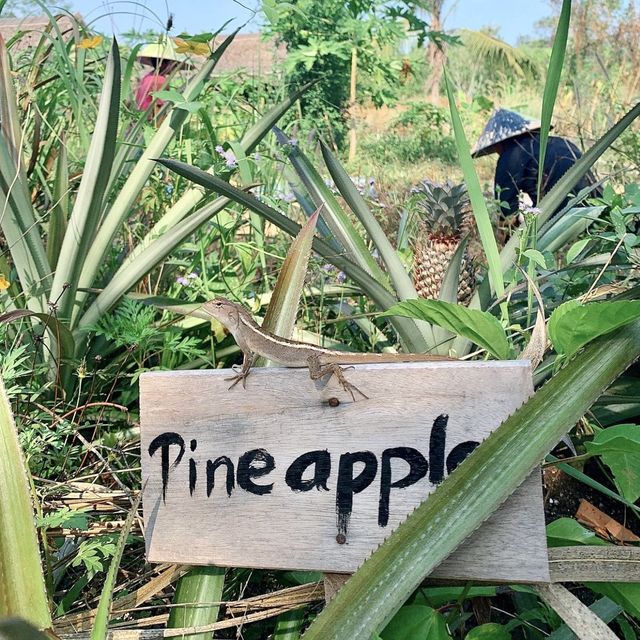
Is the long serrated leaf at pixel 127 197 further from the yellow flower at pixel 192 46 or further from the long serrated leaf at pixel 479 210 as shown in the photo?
the long serrated leaf at pixel 479 210

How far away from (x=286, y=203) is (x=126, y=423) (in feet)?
2.58

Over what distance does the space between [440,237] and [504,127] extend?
217 cm

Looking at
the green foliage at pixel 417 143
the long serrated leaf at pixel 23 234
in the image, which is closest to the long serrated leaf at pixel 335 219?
the long serrated leaf at pixel 23 234

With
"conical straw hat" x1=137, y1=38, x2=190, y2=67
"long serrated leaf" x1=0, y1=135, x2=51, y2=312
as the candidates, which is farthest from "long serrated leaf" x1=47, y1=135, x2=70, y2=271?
"conical straw hat" x1=137, y1=38, x2=190, y2=67

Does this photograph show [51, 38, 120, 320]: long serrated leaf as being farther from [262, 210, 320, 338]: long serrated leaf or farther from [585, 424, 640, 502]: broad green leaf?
[585, 424, 640, 502]: broad green leaf

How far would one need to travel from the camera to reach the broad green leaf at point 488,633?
92 centimetres

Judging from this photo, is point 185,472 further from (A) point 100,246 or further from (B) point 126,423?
(A) point 100,246

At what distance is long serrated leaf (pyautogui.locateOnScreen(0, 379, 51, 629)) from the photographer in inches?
31.2

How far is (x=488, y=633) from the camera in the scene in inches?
36.5

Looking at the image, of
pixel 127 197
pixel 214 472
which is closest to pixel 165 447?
pixel 214 472

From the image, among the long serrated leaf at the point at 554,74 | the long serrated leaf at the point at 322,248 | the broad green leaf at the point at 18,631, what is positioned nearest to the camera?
the broad green leaf at the point at 18,631

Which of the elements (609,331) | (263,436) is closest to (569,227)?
(609,331)

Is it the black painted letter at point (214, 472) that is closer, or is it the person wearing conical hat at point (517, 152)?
the black painted letter at point (214, 472)

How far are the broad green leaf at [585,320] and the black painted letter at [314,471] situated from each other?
36cm
